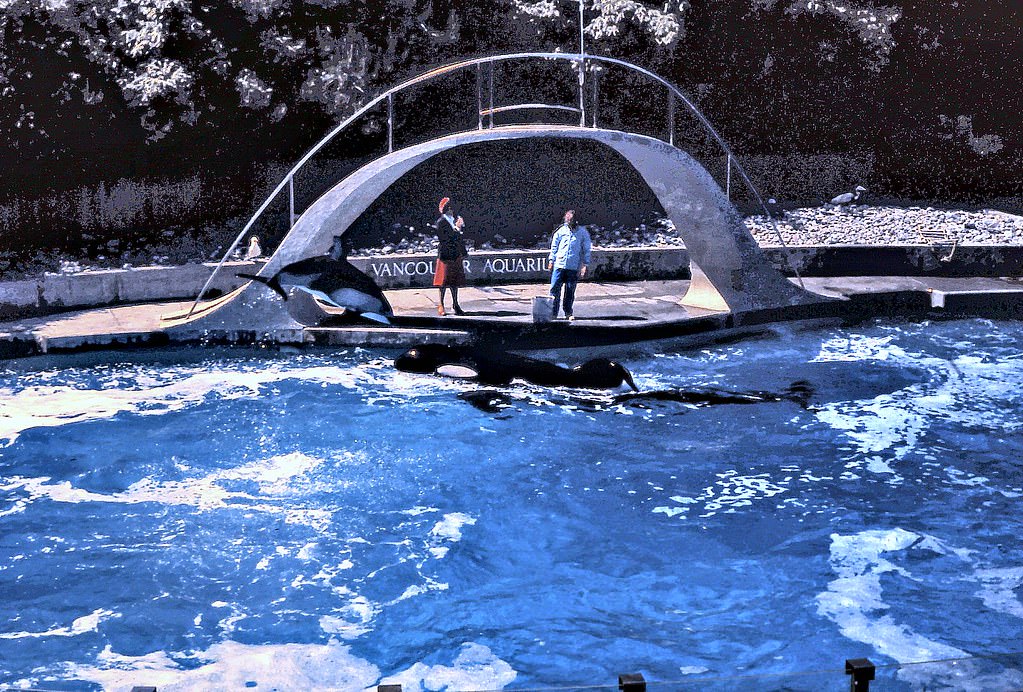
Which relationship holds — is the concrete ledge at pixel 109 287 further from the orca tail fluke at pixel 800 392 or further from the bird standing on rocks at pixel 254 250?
the orca tail fluke at pixel 800 392

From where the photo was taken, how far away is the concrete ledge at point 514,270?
62.6 feet

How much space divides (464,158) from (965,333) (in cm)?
1195

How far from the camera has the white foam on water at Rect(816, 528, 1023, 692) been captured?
9.00 metres

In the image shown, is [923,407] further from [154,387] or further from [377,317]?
[154,387]

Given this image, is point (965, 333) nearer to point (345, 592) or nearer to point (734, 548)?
point (734, 548)

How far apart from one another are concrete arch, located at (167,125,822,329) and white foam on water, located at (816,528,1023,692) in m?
8.39

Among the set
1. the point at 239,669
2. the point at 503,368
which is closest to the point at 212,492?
the point at 239,669

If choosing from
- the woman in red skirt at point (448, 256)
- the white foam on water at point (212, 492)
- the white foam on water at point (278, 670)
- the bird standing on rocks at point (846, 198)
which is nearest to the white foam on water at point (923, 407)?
the woman in red skirt at point (448, 256)

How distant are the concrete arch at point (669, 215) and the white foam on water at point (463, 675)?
976 cm

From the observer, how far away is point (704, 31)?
93.7 feet

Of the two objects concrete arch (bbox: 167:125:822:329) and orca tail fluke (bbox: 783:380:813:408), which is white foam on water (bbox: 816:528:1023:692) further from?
concrete arch (bbox: 167:125:822:329)

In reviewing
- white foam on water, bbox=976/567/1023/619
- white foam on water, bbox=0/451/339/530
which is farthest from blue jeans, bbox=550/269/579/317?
white foam on water, bbox=976/567/1023/619

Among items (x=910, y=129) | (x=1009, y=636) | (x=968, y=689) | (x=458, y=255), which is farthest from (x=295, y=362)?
(x=910, y=129)

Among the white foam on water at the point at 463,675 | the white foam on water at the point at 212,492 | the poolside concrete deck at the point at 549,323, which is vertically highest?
the poolside concrete deck at the point at 549,323
